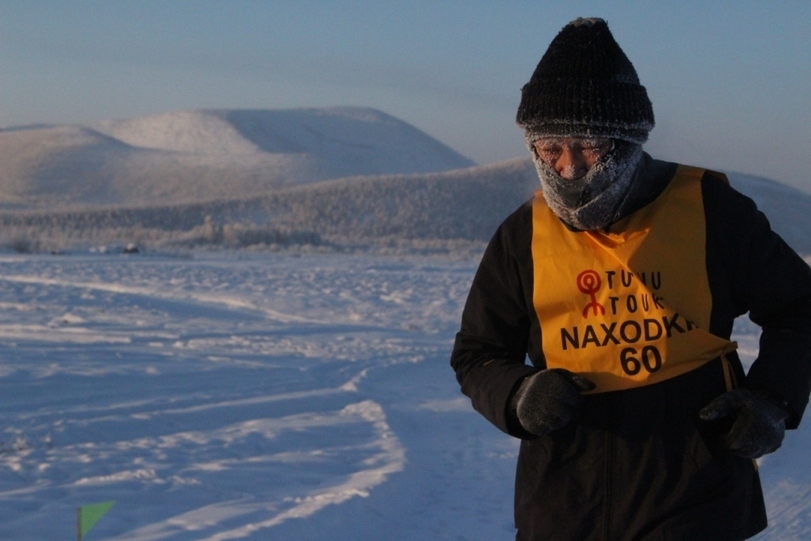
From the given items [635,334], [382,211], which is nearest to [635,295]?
[635,334]

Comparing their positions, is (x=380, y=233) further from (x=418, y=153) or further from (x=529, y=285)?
(x=418, y=153)

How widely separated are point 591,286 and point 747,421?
0.44m

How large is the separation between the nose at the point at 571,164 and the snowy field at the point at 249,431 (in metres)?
2.69

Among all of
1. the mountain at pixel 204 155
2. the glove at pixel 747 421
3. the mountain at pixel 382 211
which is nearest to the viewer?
the glove at pixel 747 421

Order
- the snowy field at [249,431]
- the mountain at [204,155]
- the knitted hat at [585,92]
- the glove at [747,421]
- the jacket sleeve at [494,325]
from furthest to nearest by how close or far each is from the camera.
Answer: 1. the mountain at [204,155]
2. the snowy field at [249,431]
3. the jacket sleeve at [494,325]
4. the knitted hat at [585,92]
5. the glove at [747,421]

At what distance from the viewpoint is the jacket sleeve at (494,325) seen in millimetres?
2451

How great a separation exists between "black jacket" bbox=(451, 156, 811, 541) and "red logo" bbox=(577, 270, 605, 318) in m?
0.12

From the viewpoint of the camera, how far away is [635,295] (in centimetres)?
236

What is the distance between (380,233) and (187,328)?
103 ft

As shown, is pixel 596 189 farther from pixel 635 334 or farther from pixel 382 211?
pixel 382 211

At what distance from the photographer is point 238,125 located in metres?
103

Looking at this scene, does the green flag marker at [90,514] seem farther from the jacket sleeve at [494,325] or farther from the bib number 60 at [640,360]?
the bib number 60 at [640,360]

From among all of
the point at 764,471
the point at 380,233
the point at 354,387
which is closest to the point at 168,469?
the point at 354,387

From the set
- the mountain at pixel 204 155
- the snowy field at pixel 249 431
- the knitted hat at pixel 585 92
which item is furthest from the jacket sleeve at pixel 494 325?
the mountain at pixel 204 155
